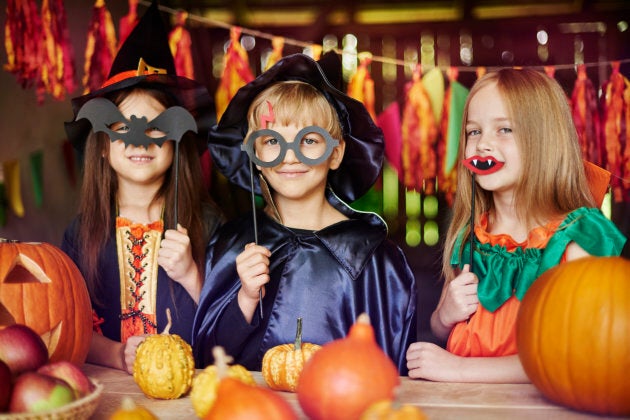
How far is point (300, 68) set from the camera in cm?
242

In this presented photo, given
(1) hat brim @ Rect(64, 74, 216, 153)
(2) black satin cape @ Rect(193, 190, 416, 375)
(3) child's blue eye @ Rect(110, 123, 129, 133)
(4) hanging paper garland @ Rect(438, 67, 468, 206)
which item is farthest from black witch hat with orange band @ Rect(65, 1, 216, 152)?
(4) hanging paper garland @ Rect(438, 67, 468, 206)

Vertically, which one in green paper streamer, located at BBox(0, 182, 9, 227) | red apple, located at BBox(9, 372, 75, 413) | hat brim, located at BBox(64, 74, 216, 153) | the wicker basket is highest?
hat brim, located at BBox(64, 74, 216, 153)

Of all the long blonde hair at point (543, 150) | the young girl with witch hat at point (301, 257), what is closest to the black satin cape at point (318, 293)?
the young girl with witch hat at point (301, 257)

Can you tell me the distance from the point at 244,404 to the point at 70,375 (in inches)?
17.0

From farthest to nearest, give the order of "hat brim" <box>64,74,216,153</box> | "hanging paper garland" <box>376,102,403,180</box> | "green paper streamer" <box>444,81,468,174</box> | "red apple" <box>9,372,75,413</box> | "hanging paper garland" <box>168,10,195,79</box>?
"hanging paper garland" <box>376,102,403,180</box>, "green paper streamer" <box>444,81,468,174</box>, "hanging paper garland" <box>168,10,195,79</box>, "hat brim" <box>64,74,216,153</box>, "red apple" <box>9,372,75,413</box>

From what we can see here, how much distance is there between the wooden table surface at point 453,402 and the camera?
4.99 feet

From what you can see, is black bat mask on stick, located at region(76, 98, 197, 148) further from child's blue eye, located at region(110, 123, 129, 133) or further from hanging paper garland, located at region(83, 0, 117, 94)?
hanging paper garland, located at region(83, 0, 117, 94)

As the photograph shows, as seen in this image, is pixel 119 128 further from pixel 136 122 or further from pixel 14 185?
pixel 14 185

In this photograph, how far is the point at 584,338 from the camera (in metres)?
1.50

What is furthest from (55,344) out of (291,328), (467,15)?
(467,15)

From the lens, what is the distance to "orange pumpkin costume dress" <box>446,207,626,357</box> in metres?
2.06

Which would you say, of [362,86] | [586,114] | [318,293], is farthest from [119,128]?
[586,114]

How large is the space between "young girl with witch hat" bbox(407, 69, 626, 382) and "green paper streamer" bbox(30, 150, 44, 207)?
2.57 metres

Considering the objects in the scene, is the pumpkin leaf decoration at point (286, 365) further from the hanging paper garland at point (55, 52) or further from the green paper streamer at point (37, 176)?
the green paper streamer at point (37, 176)
